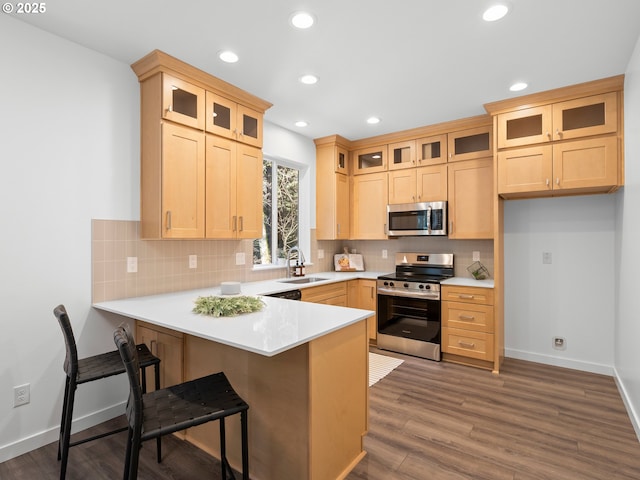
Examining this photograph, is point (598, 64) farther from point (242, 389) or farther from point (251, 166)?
point (242, 389)

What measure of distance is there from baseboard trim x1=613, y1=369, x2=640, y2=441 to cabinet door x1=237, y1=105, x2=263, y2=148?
3588 mm

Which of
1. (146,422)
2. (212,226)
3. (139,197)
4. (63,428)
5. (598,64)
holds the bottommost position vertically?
(63,428)

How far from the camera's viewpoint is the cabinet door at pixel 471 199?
376cm

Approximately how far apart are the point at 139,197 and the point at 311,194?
233 cm

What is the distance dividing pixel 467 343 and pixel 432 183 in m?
1.82

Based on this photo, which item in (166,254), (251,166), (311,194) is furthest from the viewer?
(311,194)

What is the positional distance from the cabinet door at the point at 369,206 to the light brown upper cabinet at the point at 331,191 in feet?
0.46

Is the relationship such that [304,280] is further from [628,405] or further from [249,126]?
[628,405]

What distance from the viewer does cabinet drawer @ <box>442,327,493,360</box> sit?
3490 millimetres

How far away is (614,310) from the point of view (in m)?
3.32

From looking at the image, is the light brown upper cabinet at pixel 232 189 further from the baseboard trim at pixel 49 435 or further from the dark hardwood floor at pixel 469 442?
the dark hardwood floor at pixel 469 442

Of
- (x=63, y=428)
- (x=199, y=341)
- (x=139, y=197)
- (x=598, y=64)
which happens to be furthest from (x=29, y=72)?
(x=598, y=64)

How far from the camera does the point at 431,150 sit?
4168mm

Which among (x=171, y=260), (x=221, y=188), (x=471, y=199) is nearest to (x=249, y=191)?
(x=221, y=188)
